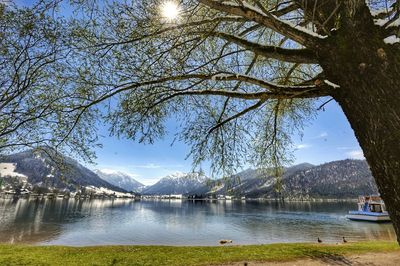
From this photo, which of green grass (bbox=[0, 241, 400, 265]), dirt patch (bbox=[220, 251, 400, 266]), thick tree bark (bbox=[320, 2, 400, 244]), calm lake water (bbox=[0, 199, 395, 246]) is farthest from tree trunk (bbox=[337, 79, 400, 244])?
calm lake water (bbox=[0, 199, 395, 246])

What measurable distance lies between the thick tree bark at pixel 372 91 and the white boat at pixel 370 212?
7655cm

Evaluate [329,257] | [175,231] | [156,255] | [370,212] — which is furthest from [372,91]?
[370,212]

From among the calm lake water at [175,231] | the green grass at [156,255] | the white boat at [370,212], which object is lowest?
the calm lake water at [175,231]

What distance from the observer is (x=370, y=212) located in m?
71.8

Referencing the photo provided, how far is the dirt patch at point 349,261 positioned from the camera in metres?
15.8

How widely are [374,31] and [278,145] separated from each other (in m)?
5.90

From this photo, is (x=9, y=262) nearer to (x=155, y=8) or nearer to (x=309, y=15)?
(x=155, y=8)

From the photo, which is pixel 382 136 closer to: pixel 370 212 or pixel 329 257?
pixel 329 257

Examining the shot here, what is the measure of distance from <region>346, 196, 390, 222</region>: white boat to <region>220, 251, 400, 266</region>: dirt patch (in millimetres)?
57607

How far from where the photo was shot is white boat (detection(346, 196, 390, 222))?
66675mm

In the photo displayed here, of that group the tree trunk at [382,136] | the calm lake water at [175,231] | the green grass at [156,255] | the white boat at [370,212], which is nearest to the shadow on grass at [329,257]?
the green grass at [156,255]

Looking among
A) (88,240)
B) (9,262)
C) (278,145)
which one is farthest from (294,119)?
(88,240)

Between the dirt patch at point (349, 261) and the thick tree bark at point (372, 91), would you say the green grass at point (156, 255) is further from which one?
the thick tree bark at point (372, 91)

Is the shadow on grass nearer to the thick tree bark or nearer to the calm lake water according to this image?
the thick tree bark
